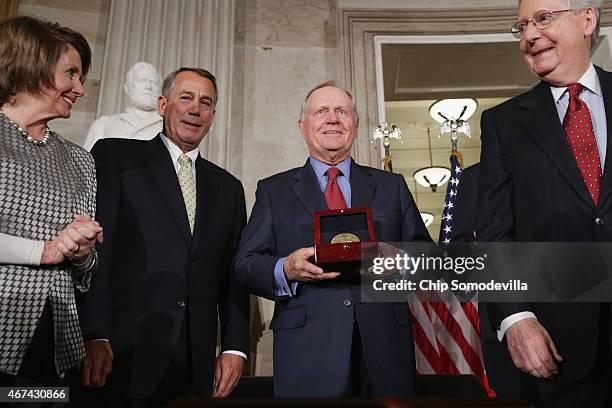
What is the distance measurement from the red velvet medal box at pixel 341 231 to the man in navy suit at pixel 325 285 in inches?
2.8

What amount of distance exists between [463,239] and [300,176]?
1.20m

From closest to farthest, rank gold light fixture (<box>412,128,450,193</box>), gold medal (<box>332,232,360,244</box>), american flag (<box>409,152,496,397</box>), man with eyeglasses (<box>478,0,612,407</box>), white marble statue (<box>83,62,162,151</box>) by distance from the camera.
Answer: man with eyeglasses (<box>478,0,612,407</box>) < gold medal (<box>332,232,360,244</box>) < american flag (<box>409,152,496,397</box>) < white marble statue (<box>83,62,162,151</box>) < gold light fixture (<box>412,128,450,193</box>)

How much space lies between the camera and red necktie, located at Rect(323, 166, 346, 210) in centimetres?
241

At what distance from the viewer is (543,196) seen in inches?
72.9

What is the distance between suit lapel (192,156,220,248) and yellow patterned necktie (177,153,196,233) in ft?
0.09

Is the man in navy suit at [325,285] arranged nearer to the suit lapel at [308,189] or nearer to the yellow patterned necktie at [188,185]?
the suit lapel at [308,189]

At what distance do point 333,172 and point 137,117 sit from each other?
2.00 metres

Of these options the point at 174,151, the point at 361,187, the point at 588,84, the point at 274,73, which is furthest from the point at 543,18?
the point at 274,73

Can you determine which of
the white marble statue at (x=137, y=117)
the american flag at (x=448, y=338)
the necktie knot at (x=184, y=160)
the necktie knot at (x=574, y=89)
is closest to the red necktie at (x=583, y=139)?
the necktie knot at (x=574, y=89)

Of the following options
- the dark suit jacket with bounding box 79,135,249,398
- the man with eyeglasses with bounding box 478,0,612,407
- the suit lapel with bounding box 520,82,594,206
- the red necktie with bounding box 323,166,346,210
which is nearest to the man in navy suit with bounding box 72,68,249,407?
the dark suit jacket with bounding box 79,135,249,398

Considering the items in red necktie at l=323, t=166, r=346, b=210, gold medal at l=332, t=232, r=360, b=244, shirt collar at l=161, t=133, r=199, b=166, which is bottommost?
gold medal at l=332, t=232, r=360, b=244

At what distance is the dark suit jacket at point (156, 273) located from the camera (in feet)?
7.45

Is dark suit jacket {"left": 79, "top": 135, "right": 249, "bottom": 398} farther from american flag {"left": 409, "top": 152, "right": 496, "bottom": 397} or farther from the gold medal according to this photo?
american flag {"left": 409, "top": 152, "right": 496, "bottom": 397}

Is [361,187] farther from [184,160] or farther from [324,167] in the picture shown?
[184,160]
